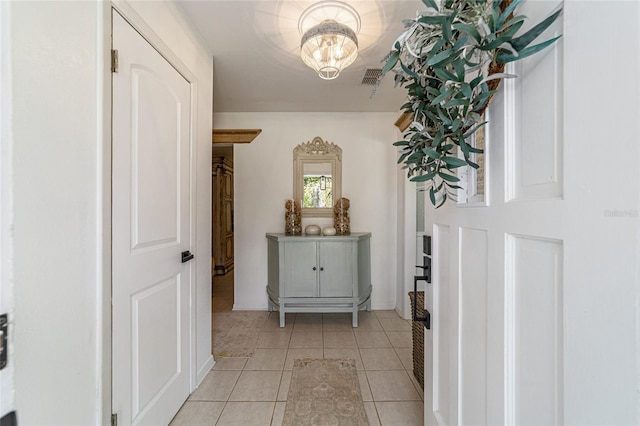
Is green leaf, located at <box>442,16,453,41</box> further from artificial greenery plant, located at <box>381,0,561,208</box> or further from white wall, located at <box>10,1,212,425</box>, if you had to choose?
white wall, located at <box>10,1,212,425</box>

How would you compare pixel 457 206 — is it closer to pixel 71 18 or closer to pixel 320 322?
pixel 71 18

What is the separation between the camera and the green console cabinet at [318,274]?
9.32 ft

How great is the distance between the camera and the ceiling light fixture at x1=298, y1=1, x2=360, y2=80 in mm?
1580

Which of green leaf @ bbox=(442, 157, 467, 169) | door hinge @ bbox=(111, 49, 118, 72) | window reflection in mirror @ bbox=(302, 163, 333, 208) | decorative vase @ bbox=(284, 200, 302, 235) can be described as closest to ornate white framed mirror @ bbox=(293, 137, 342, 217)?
window reflection in mirror @ bbox=(302, 163, 333, 208)

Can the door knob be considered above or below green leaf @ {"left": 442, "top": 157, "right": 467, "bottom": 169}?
below

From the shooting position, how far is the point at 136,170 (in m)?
1.29

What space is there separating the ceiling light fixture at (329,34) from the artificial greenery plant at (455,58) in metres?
1.00

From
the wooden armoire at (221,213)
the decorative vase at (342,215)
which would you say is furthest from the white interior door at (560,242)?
the wooden armoire at (221,213)

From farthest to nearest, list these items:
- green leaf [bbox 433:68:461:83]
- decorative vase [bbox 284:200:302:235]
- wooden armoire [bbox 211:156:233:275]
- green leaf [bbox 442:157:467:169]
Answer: wooden armoire [bbox 211:156:233:275] < decorative vase [bbox 284:200:302:235] < green leaf [bbox 442:157:467:169] < green leaf [bbox 433:68:461:83]

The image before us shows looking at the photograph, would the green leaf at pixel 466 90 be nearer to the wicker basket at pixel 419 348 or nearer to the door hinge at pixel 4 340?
the door hinge at pixel 4 340

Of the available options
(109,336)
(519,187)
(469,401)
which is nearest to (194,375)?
(109,336)

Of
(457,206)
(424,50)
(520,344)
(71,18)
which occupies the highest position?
(71,18)

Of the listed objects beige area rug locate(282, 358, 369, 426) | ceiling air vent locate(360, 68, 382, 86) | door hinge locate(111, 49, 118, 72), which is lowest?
beige area rug locate(282, 358, 369, 426)
